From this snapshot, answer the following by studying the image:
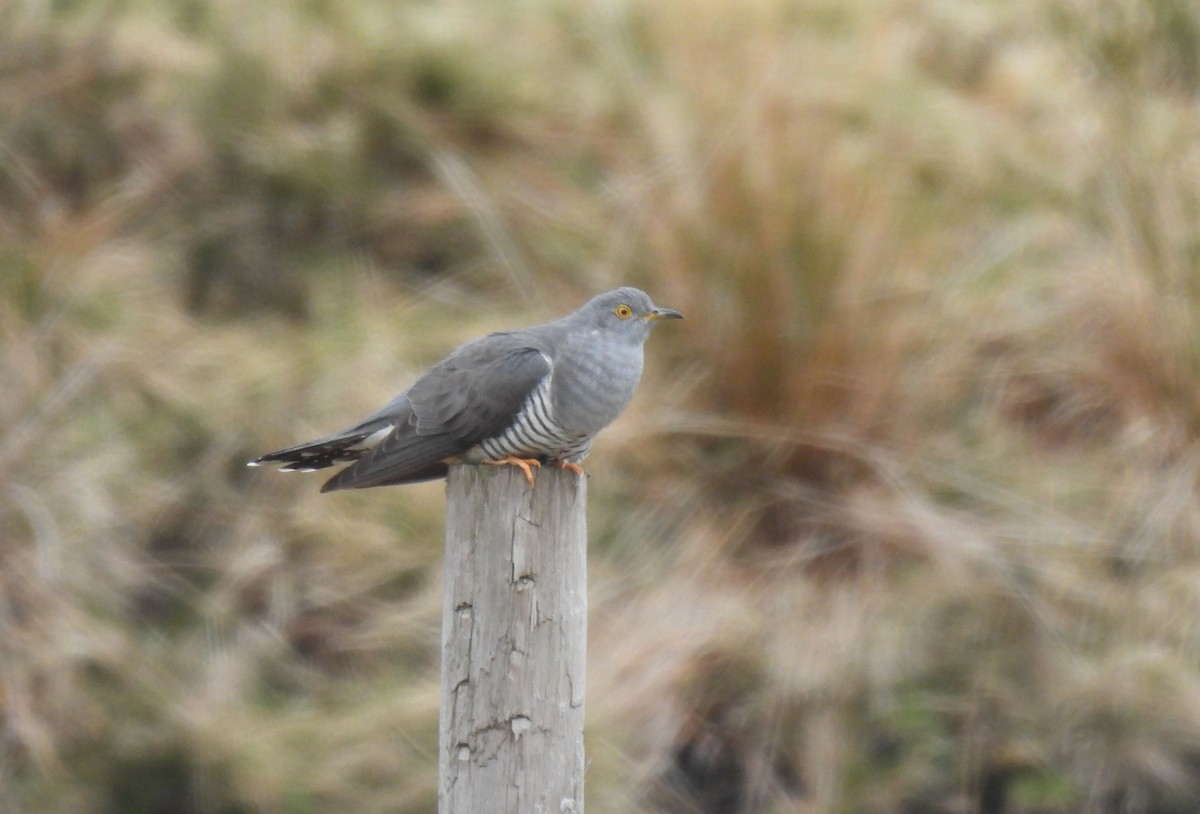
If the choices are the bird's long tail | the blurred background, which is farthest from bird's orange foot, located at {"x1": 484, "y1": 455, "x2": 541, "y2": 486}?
the blurred background

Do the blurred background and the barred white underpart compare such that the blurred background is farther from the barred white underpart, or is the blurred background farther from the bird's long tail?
the barred white underpart

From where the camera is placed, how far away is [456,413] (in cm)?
282

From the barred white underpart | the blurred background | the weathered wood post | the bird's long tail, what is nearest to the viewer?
the weathered wood post

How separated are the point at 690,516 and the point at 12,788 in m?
1.98

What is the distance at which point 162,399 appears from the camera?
15.5 feet

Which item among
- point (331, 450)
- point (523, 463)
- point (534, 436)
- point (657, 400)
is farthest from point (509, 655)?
point (657, 400)

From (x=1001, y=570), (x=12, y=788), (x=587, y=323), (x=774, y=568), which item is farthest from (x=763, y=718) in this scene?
(x=12, y=788)

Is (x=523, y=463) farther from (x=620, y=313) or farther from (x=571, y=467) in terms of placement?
(x=620, y=313)

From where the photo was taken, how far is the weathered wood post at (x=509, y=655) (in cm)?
218

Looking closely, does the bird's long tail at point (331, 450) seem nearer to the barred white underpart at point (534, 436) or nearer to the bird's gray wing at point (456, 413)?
the bird's gray wing at point (456, 413)

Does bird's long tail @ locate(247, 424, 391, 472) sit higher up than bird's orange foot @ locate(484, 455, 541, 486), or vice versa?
bird's long tail @ locate(247, 424, 391, 472)

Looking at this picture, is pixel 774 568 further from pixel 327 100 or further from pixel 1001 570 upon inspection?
pixel 327 100

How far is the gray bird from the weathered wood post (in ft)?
1.47

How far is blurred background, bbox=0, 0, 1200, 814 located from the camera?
3904mm
